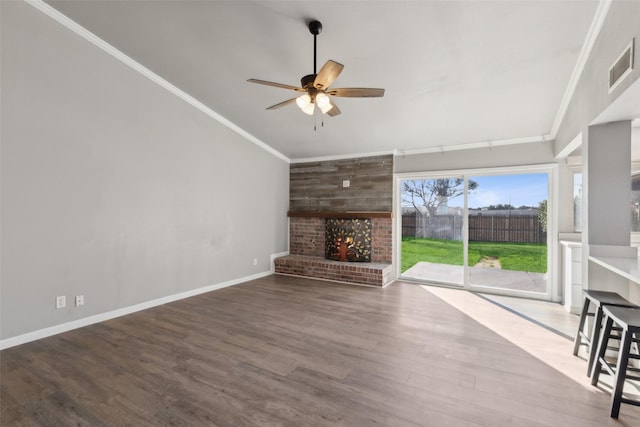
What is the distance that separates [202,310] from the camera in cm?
379

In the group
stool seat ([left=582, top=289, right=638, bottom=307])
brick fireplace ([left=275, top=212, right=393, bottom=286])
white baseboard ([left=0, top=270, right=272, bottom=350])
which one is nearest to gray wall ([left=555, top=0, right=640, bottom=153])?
stool seat ([left=582, top=289, right=638, bottom=307])

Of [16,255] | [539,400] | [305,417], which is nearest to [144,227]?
[16,255]

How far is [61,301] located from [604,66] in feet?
17.9

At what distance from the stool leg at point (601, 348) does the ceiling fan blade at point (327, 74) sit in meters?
2.77

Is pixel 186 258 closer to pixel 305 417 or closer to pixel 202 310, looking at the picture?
pixel 202 310

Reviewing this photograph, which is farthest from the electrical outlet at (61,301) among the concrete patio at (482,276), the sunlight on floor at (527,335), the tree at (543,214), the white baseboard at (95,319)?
the tree at (543,214)

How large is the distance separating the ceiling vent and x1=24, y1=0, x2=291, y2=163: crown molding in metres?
4.72

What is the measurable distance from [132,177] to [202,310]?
6.40 feet

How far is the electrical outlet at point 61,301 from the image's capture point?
3.06 metres

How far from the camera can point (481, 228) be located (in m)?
4.93

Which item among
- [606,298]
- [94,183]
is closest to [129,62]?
[94,183]

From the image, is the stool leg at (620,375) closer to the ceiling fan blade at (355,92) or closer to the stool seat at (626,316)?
the stool seat at (626,316)

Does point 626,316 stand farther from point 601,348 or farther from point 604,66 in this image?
point 604,66

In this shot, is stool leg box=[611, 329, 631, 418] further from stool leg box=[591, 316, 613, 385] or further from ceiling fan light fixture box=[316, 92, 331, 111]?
ceiling fan light fixture box=[316, 92, 331, 111]
